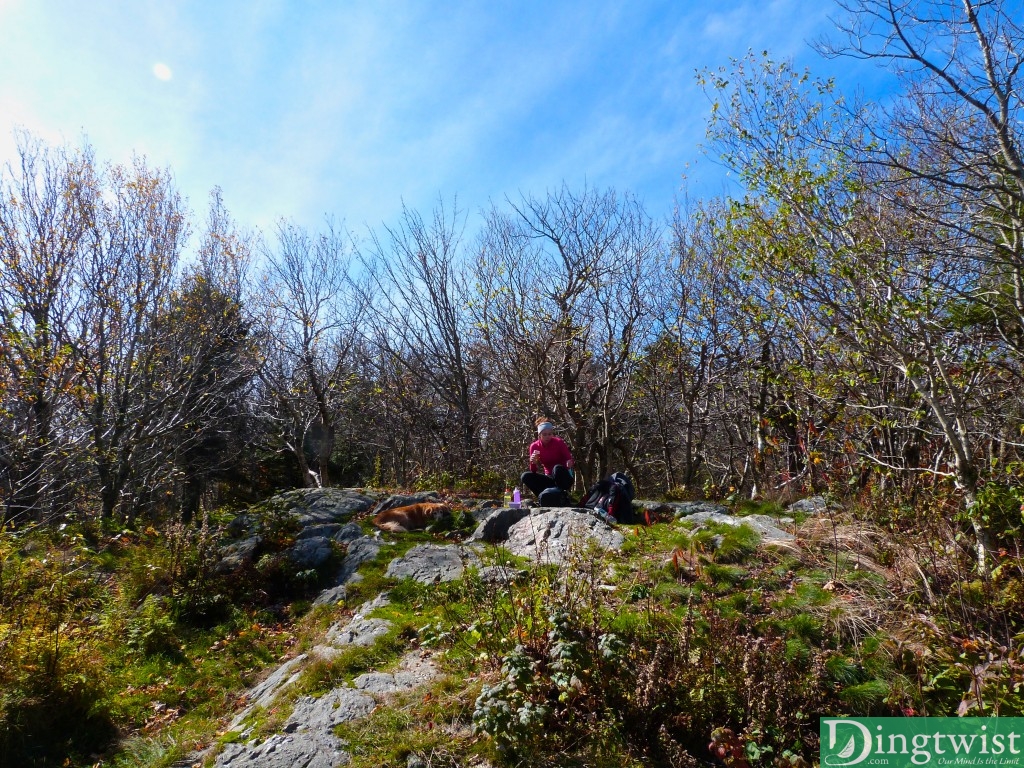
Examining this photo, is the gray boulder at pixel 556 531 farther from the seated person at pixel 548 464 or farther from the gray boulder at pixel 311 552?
the gray boulder at pixel 311 552

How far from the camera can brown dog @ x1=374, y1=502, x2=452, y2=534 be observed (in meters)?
7.95

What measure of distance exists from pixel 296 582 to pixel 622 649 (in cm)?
464

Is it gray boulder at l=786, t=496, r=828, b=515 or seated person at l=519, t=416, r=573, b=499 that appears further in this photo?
seated person at l=519, t=416, r=573, b=499

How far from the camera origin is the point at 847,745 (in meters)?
2.92

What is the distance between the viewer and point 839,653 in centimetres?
357

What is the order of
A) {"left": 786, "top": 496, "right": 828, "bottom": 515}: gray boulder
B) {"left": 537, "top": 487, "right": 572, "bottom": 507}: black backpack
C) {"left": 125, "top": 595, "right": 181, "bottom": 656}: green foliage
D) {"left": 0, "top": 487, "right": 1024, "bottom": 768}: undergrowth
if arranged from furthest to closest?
{"left": 537, "top": 487, "right": 572, "bottom": 507}: black backpack → {"left": 786, "top": 496, "right": 828, "bottom": 515}: gray boulder → {"left": 125, "top": 595, "right": 181, "bottom": 656}: green foliage → {"left": 0, "top": 487, "right": 1024, "bottom": 768}: undergrowth

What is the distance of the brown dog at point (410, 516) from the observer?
313 inches

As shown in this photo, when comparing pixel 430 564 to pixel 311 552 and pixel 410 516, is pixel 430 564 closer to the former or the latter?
pixel 311 552

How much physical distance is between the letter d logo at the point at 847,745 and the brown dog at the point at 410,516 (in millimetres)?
5781

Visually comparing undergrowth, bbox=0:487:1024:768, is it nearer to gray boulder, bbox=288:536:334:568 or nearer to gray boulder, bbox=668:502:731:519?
gray boulder, bbox=288:536:334:568

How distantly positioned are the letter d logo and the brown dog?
19.0ft

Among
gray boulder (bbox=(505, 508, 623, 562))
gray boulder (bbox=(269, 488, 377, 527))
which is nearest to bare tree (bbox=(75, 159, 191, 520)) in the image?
gray boulder (bbox=(269, 488, 377, 527))

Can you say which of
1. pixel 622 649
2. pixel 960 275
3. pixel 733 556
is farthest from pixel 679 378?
pixel 622 649

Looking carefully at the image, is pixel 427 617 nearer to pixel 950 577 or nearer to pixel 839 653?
pixel 839 653
